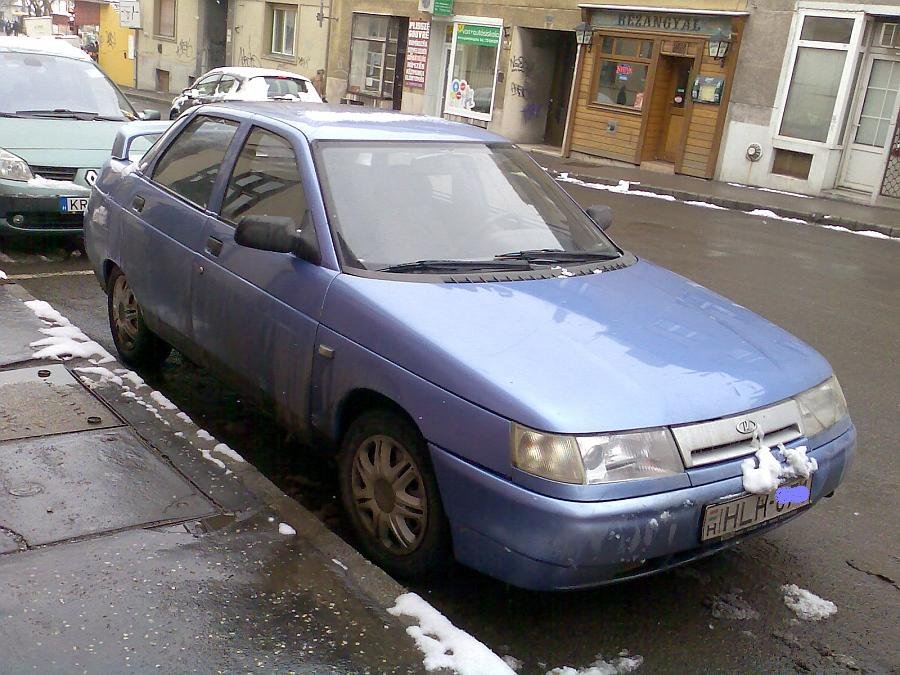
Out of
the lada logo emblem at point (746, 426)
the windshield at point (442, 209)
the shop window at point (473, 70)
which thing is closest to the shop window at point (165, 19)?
the shop window at point (473, 70)

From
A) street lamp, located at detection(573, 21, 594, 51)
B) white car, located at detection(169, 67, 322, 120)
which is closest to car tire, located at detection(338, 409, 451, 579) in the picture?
white car, located at detection(169, 67, 322, 120)

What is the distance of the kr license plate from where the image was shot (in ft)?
10.2

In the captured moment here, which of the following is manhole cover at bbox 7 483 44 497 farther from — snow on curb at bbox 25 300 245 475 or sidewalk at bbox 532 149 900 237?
sidewalk at bbox 532 149 900 237

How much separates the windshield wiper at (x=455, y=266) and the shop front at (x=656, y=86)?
51.7ft

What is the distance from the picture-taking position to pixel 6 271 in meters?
7.60

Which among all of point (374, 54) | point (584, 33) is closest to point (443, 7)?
point (374, 54)

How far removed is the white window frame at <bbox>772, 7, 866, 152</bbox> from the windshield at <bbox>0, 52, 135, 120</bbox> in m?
12.5

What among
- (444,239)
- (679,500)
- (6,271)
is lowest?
(6,271)

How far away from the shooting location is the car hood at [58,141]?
7988 mm

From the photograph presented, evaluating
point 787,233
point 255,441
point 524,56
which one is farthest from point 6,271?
point 524,56

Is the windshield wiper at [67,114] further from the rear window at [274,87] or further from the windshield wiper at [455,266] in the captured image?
the rear window at [274,87]

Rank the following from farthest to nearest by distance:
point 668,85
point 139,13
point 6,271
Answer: point 139,13
point 668,85
point 6,271

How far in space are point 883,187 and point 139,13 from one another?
95.7 ft

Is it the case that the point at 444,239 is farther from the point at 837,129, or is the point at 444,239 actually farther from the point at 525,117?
the point at 525,117
